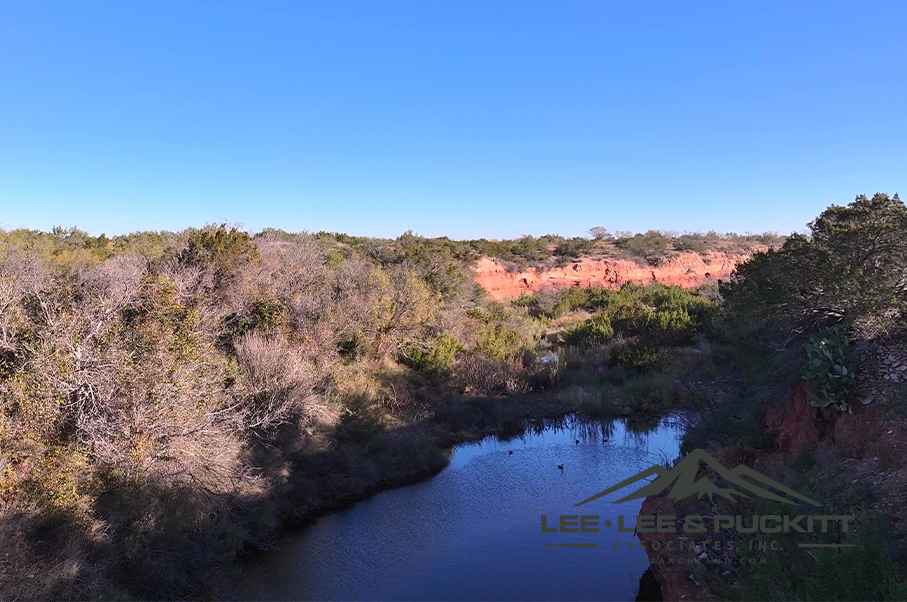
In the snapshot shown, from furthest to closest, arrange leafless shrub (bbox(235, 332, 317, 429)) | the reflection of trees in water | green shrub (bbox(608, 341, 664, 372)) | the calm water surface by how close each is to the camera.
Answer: green shrub (bbox(608, 341, 664, 372)) → the reflection of trees in water → leafless shrub (bbox(235, 332, 317, 429)) → the calm water surface

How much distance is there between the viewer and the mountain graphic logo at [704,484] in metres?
7.34

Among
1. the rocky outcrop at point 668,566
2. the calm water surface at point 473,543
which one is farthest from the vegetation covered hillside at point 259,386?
the rocky outcrop at point 668,566

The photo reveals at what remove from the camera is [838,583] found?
4961mm

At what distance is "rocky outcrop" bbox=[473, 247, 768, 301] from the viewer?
39875 millimetres

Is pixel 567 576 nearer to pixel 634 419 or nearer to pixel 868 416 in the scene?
pixel 868 416

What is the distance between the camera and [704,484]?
9023 mm

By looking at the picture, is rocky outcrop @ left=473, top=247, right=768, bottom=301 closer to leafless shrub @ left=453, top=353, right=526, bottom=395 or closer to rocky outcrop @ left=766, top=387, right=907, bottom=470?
leafless shrub @ left=453, top=353, right=526, bottom=395

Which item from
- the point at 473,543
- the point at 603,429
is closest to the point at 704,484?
the point at 473,543

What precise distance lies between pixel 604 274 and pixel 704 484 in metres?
37.3

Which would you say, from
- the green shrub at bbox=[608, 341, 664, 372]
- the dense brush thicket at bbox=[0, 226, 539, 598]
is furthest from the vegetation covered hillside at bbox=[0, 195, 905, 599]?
the green shrub at bbox=[608, 341, 664, 372]

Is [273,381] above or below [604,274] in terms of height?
below

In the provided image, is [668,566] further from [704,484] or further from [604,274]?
[604,274]

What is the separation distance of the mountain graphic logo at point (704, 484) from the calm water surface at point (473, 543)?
98 cm

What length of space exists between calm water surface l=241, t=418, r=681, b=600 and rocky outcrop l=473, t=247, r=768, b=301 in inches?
941
